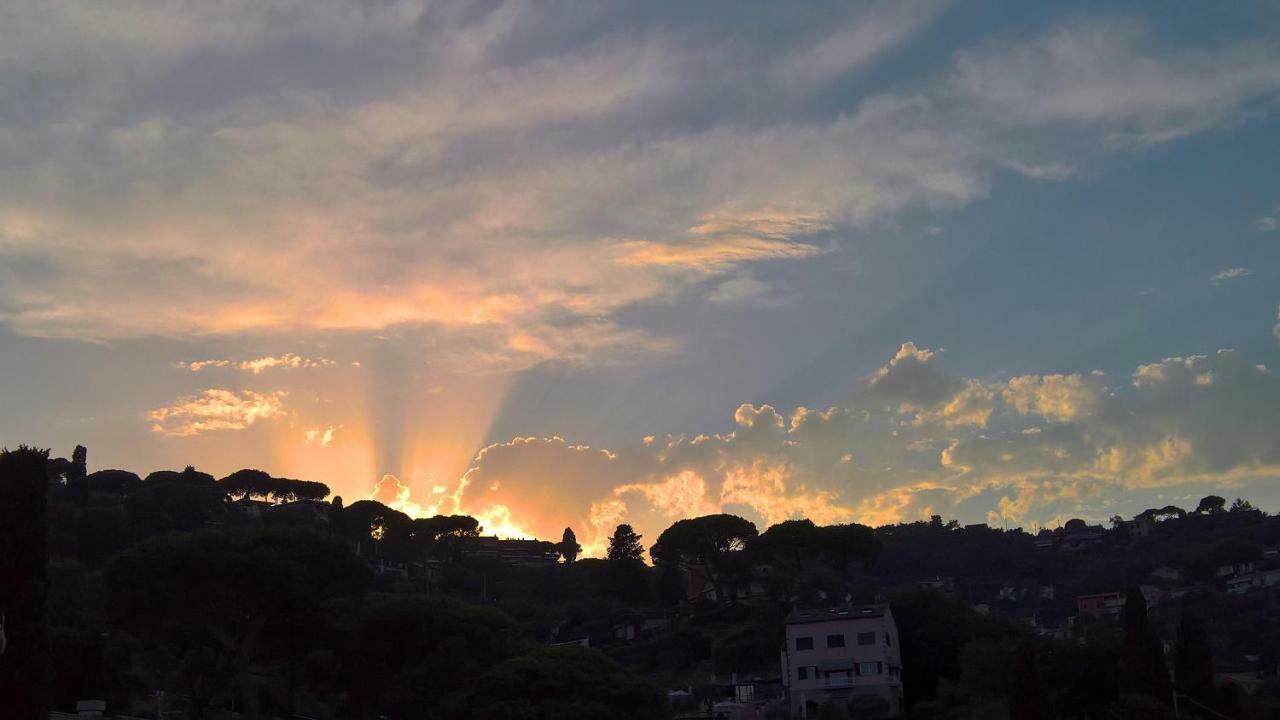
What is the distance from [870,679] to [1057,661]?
17.7m

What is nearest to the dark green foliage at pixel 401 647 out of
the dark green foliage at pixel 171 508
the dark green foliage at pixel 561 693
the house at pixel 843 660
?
the dark green foliage at pixel 561 693

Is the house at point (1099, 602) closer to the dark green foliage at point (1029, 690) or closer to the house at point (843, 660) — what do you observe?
the house at point (843, 660)

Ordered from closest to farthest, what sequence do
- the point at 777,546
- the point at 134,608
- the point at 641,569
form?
1. the point at 134,608
2. the point at 777,546
3. the point at 641,569

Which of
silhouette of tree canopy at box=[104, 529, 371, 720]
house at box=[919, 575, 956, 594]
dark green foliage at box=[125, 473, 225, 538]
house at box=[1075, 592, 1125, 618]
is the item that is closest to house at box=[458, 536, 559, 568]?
dark green foliage at box=[125, 473, 225, 538]

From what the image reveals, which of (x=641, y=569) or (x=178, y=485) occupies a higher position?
(x=178, y=485)

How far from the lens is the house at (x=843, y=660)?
246 feet

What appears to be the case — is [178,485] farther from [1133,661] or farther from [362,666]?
[1133,661]

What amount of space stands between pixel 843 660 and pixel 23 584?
50.5m

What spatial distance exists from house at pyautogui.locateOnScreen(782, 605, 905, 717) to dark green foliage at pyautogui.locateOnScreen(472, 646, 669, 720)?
1944 cm

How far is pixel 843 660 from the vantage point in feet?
251

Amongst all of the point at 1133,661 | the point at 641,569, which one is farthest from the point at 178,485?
the point at 1133,661

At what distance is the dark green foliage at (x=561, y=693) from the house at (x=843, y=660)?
19.4 metres

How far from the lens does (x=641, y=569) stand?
12988 centimetres

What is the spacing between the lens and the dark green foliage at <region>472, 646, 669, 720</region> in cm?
5409
